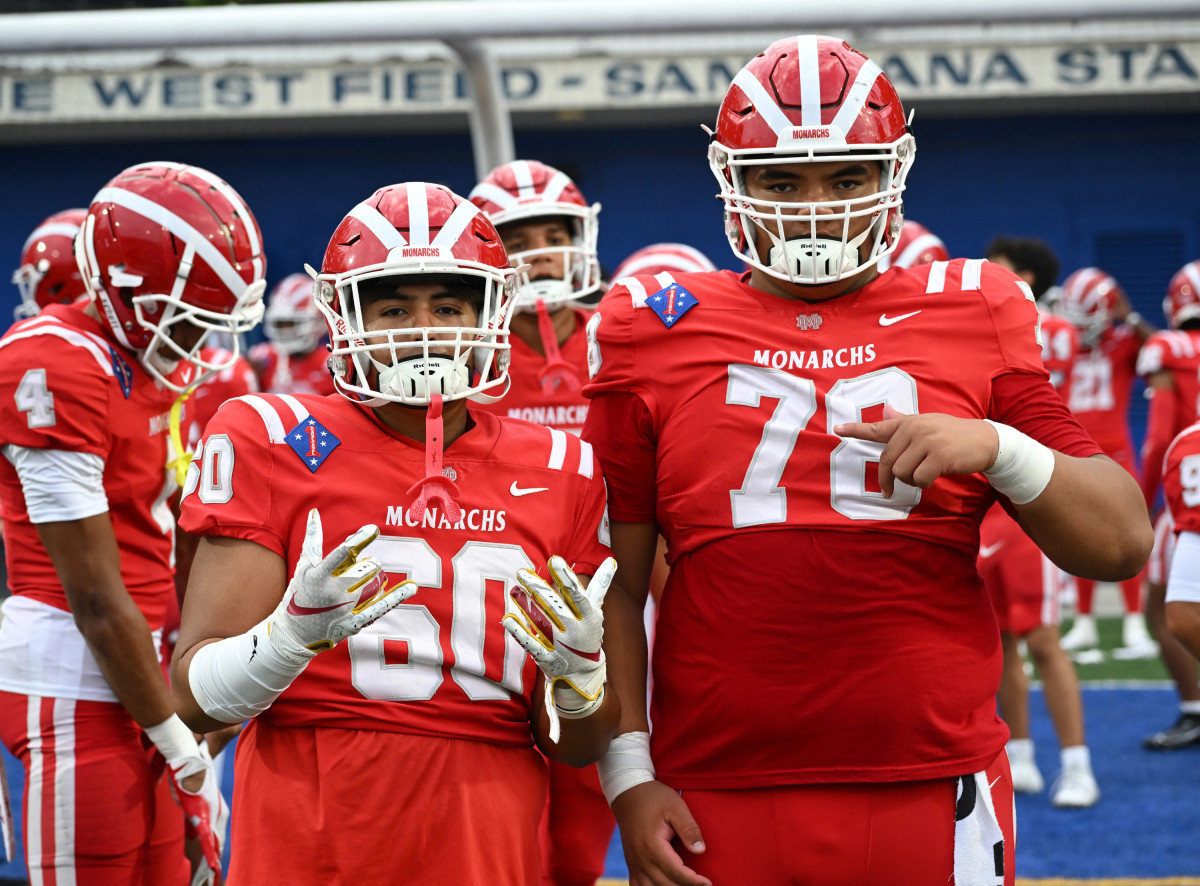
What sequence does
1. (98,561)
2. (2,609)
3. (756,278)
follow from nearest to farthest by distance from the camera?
(756,278) < (98,561) < (2,609)

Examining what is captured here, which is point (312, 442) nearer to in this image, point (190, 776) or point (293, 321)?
point (190, 776)

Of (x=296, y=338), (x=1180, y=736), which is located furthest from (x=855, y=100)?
(x=296, y=338)

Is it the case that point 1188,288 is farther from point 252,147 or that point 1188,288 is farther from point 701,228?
point 252,147

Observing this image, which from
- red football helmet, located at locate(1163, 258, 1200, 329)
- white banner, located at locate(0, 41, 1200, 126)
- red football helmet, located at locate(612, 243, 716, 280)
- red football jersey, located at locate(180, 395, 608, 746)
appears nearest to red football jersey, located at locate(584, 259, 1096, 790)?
red football jersey, located at locate(180, 395, 608, 746)

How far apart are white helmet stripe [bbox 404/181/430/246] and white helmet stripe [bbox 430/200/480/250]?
20 millimetres

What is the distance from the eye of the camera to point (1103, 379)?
8.98m

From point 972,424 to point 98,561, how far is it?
6.25ft

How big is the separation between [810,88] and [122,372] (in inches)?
66.7

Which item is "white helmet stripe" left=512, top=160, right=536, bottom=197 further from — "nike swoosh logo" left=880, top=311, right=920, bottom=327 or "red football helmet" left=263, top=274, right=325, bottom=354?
"red football helmet" left=263, top=274, right=325, bottom=354

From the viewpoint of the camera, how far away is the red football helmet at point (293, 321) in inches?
350

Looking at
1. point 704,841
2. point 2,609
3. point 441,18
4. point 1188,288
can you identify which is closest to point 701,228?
point 1188,288

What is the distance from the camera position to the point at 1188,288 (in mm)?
7219

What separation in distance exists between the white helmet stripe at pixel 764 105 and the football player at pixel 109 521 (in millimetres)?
1367

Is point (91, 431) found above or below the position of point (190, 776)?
above
